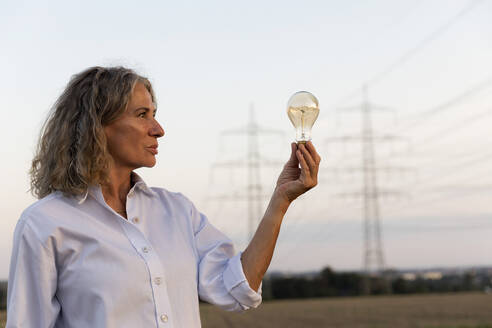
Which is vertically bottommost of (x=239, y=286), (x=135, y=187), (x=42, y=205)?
(x=239, y=286)

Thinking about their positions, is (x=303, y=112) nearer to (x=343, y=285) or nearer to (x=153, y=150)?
(x=153, y=150)

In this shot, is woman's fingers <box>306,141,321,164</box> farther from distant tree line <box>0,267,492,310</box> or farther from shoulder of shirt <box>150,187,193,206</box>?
distant tree line <box>0,267,492,310</box>

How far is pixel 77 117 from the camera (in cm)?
345

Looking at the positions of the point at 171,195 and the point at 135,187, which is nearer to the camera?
the point at 135,187

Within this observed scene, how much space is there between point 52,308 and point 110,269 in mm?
295

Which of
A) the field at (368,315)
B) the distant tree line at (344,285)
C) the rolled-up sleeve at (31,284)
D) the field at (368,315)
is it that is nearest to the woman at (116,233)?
the rolled-up sleeve at (31,284)

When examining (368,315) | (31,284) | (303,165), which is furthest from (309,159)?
(368,315)

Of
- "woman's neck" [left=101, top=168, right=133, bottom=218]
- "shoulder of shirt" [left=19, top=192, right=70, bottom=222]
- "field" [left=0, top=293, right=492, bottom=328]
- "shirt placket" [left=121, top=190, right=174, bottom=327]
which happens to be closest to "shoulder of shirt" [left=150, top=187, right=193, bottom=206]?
"woman's neck" [left=101, top=168, right=133, bottom=218]

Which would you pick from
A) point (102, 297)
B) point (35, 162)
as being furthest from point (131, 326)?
point (35, 162)

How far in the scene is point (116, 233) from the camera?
10.9ft

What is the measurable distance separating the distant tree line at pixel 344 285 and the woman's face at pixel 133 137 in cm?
5223

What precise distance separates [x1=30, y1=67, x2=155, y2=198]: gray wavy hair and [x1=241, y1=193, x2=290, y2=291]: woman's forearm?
797mm

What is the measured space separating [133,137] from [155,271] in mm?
640

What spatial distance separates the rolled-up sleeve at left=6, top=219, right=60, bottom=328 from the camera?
3135mm
